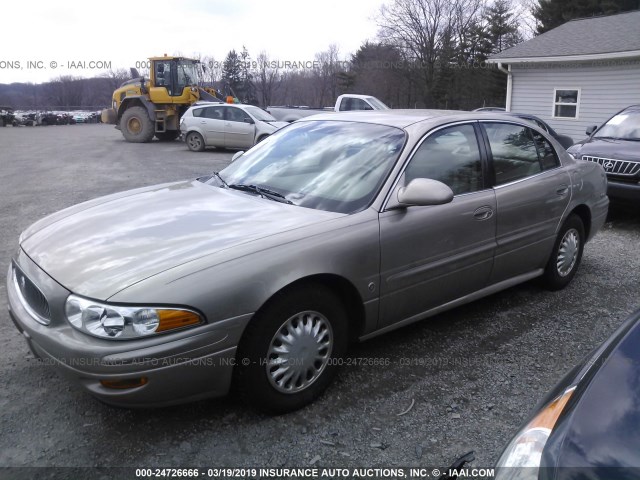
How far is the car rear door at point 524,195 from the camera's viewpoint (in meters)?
3.88

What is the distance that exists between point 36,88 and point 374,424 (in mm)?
81232

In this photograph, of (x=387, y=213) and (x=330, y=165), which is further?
(x=330, y=165)

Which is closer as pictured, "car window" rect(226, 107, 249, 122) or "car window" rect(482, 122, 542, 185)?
"car window" rect(482, 122, 542, 185)

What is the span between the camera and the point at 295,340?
109 inches

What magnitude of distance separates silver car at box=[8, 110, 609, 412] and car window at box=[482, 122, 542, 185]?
0.05ft

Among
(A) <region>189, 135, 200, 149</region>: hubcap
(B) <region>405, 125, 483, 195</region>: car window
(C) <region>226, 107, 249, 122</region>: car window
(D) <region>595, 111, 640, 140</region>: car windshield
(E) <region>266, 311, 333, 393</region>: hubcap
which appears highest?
(C) <region>226, 107, 249, 122</region>: car window

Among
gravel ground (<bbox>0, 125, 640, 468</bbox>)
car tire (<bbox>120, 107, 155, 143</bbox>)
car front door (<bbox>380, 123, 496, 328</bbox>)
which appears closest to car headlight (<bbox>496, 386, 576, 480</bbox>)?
gravel ground (<bbox>0, 125, 640, 468</bbox>)

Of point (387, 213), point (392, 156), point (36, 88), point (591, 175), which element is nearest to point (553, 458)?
point (387, 213)

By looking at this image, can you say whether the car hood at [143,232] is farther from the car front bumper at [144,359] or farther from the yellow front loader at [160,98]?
the yellow front loader at [160,98]

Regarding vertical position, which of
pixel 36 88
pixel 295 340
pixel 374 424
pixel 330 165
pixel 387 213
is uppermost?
pixel 36 88

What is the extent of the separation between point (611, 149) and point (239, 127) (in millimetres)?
11612

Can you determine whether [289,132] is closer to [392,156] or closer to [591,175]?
[392,156]

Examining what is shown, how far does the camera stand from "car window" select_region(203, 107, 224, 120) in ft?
55.7

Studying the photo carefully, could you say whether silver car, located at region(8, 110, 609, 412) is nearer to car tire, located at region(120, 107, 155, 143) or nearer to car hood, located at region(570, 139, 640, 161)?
car hood, located at region(570, 139, 640, 161)
